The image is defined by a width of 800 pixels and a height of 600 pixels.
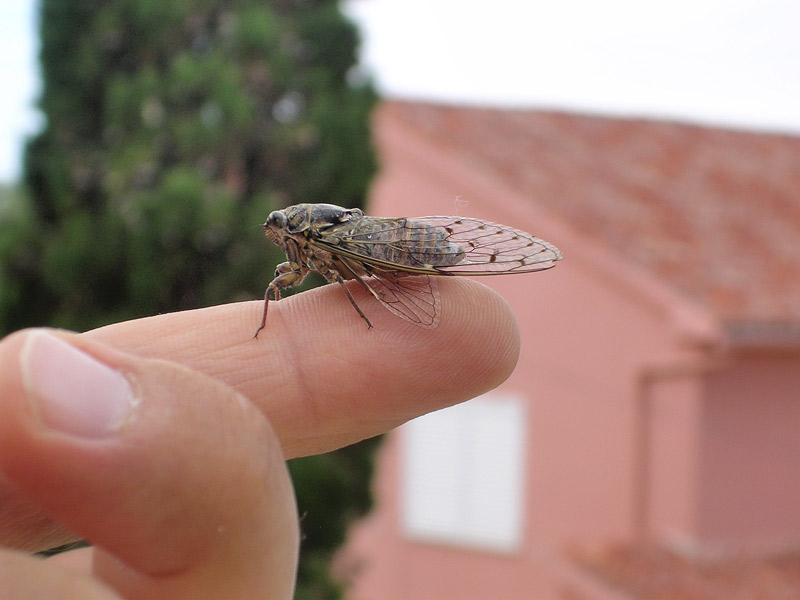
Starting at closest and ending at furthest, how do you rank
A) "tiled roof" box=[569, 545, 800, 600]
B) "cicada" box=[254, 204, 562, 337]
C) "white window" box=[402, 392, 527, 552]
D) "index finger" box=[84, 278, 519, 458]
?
1. "index finger" box=[84, 278, 519, 458]
2. "cicada" box=[254, 204, 562, 337]
3. "tiled roof" box=[569, 545, 800, 600]
4. "white window" box=[402, 392, 527, 552]

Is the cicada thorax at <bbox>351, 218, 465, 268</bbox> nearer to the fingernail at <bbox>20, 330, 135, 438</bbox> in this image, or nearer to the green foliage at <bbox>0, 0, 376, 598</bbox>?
the fingernail at <bbox>20, 330, 135, 438</bbox>

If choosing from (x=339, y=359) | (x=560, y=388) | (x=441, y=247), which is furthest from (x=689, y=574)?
(x=339, y=359)

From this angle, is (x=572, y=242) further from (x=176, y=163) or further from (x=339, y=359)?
(x=339, y=359)

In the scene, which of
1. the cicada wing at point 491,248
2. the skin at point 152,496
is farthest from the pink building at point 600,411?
the skin at point 152,496

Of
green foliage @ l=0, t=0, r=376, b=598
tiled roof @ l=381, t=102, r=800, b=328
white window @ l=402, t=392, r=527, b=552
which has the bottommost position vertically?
white window @ l=402, t=392, r=527, b=552

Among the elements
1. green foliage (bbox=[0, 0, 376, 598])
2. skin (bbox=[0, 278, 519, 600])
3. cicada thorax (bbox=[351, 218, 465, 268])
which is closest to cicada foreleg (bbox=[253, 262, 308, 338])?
cicada thorax (bbox=[351, 218, 465, 268])

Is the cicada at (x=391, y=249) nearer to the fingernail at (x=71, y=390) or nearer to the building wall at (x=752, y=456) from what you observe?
the fingernail at (x=71, y=390)
